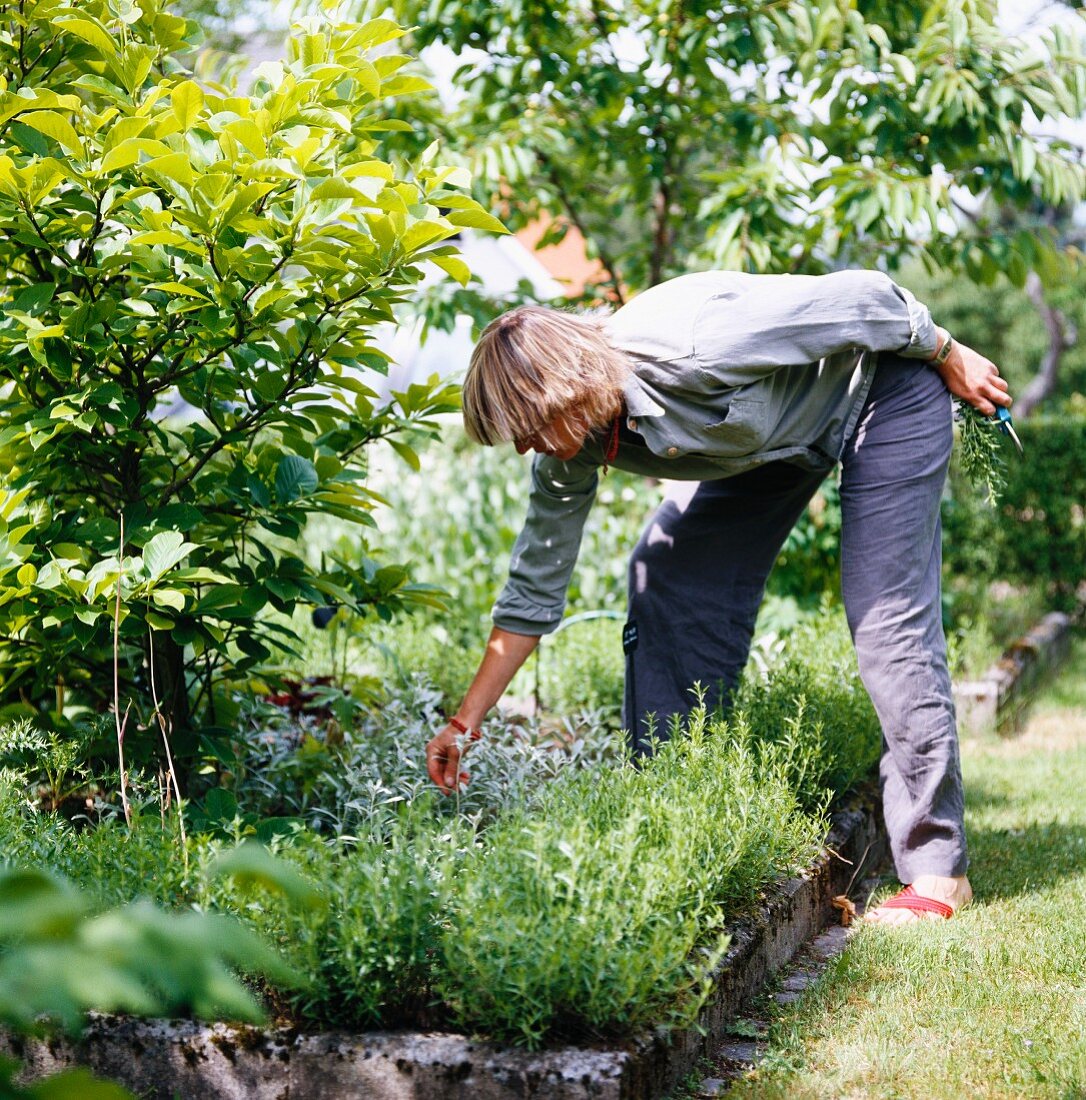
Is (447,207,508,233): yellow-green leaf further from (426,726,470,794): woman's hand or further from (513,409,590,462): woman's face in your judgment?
(426,726,470,794): woman's hand

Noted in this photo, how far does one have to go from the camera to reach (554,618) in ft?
9.47

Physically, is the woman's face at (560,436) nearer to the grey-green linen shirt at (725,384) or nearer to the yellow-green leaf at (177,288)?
the grey-green linen shirt at (725,384)

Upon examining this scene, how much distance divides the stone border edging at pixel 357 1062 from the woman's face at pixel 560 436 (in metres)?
1.10

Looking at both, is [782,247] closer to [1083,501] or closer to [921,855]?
[921,855]

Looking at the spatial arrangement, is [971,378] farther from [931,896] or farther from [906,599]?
[931,896]

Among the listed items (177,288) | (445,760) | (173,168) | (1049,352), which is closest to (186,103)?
(173,168)

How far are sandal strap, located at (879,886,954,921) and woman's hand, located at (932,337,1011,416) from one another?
118cm

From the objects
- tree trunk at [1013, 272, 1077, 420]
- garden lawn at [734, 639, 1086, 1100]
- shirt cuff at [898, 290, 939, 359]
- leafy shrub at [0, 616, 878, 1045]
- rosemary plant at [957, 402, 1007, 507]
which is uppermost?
shirt cuff at [898, 290, 939, 359]

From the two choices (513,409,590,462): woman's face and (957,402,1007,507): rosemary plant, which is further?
(957,402,1007,507): rosemary plant

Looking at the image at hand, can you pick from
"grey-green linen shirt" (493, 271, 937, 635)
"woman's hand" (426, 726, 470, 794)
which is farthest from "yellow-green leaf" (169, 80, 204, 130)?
"woman's hand" (426, 726, 470, 794)

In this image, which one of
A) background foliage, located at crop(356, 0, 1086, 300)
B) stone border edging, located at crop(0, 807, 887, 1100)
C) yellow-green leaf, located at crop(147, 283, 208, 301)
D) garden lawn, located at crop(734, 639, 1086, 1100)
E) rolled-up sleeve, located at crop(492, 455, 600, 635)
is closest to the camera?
stone border edging, located at crop(0, 807, 887, 1100)

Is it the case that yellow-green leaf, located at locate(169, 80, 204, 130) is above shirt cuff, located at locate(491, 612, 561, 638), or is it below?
above

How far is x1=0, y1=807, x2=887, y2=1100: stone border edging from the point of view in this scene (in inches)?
69.5

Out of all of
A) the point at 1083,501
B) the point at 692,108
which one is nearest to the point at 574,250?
the point at 1083,501
